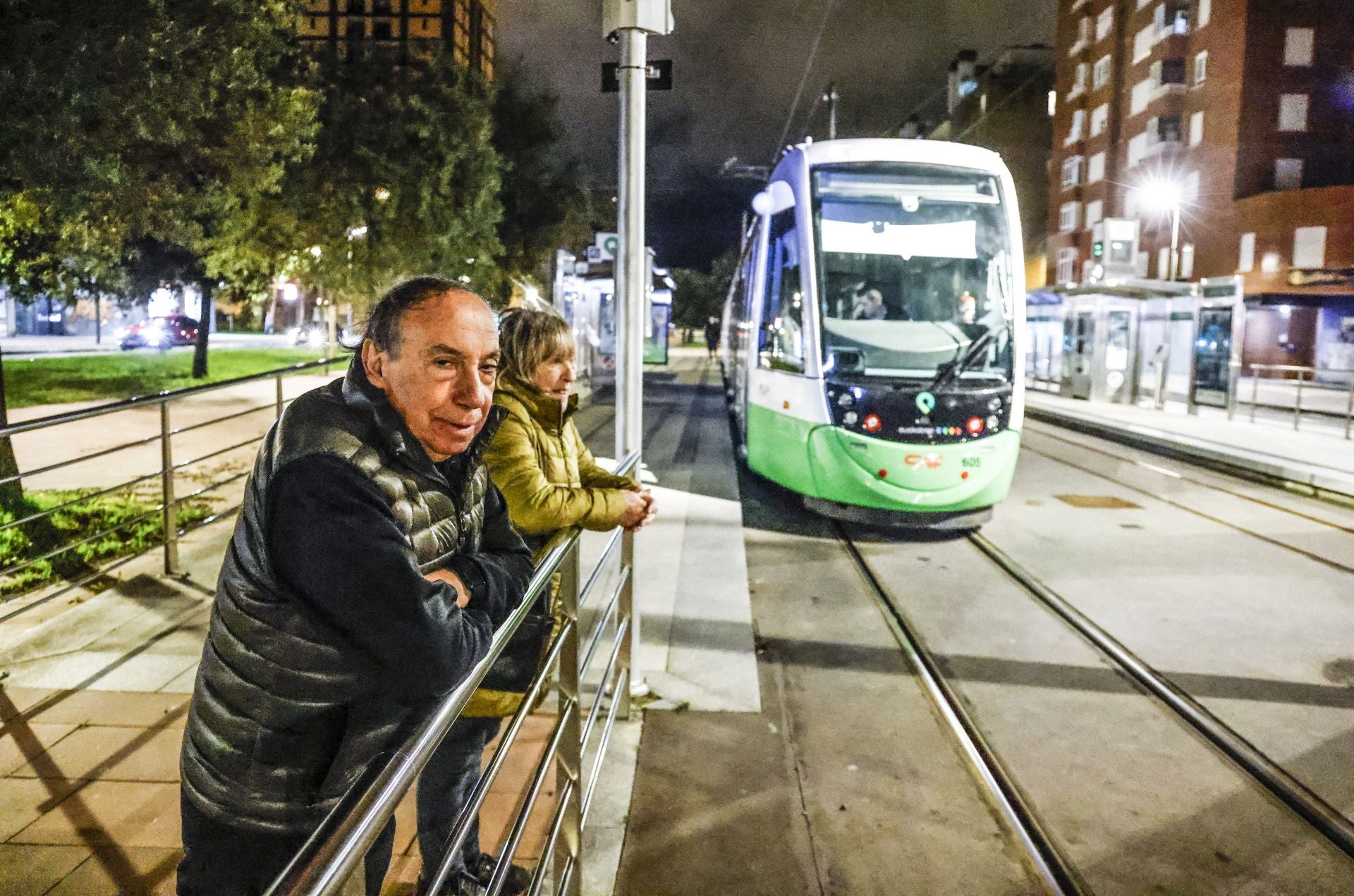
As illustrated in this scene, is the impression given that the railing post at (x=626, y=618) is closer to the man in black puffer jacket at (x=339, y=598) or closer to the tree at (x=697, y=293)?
the man in black puffer jacket at (x=339, y=598)

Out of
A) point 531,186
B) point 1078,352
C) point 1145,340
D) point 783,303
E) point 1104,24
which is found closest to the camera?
point 783,303

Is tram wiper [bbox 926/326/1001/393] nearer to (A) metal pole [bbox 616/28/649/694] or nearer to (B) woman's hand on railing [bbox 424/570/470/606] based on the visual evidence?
(A) metal pole [bbox 616/28/649/694]

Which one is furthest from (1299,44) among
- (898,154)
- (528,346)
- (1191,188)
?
(528,346)

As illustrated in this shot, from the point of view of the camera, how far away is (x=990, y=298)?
9547 mm

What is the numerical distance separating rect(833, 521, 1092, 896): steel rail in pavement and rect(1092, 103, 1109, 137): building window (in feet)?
175

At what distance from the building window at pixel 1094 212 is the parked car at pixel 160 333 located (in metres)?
42.7

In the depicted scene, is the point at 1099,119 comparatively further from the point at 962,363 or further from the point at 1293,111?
the point at 962,363

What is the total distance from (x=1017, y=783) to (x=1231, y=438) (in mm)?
15107

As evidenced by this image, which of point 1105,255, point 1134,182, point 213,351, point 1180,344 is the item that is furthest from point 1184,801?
point 1134,182

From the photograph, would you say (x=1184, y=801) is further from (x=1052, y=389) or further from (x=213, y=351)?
(x=213, y=351)

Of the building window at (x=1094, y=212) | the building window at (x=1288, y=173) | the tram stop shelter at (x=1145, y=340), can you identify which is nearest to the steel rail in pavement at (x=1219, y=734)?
the tram stop shelter at (x=1145, y=340)

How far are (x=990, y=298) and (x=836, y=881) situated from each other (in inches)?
281

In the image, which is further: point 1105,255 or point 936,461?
point 1105,255

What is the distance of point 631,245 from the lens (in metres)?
4.95
